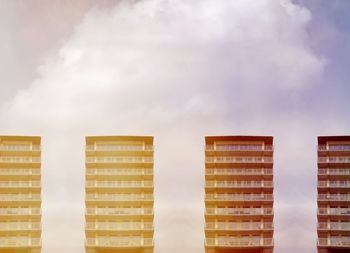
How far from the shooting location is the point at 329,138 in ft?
440

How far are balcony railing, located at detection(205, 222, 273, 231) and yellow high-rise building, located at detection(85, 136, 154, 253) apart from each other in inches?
296

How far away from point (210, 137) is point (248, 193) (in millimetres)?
8602

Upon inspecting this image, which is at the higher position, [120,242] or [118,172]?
[118,172]

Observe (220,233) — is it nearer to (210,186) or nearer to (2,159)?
(210,186)

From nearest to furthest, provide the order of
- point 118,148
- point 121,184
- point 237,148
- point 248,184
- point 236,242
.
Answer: point 236,242 < point 118,148 < point 121,184 < point 237,148 < point 248,184

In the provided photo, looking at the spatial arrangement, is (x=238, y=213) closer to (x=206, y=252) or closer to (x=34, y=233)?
(x=206, y=252)

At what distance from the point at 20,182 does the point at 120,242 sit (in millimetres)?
14605

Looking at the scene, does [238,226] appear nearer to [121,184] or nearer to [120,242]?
[120,242]

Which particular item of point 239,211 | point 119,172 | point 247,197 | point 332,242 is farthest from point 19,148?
point 332,242

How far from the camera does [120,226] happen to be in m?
134

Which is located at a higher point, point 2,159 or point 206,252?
point 2,159

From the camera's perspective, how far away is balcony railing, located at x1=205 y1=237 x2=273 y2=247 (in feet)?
437

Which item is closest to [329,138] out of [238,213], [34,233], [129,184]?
[238,213]

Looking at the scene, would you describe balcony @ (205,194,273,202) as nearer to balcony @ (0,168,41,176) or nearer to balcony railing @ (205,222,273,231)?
balcony railing @ (205,222,273,231)
